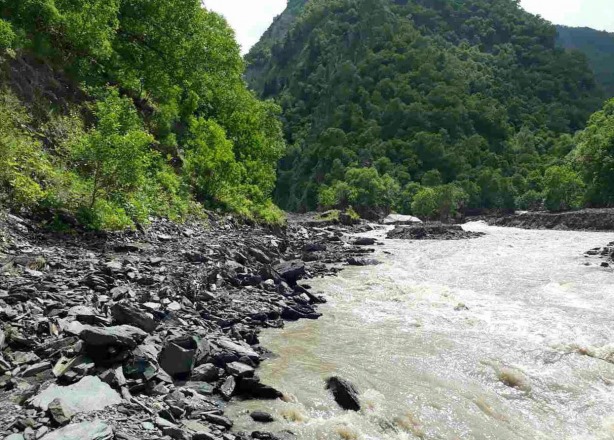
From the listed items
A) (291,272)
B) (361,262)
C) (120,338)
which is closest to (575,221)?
(361,262)

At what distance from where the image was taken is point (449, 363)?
12891 mm

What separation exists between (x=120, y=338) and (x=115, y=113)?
14.7m

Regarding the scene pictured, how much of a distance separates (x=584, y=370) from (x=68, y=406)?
13.4m

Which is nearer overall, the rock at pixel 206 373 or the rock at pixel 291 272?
the rock at pixel 206 373

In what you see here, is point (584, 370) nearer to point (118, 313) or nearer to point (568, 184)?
point (118, 313)

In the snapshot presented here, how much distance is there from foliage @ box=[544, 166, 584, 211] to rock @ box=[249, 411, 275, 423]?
120766 mm

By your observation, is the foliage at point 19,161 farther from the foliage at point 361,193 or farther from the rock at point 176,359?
the foliage at point 361,193

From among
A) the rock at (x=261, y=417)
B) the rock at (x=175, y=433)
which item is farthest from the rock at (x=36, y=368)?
the rock at (x=261, y=417)

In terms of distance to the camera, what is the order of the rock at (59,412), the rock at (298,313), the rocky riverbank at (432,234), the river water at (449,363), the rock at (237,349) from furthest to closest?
the rocky riverbank at (432,234) < the rock at (298,313) < the rock at (237,349) < the river water at (449,363) < the rock at (59,412)

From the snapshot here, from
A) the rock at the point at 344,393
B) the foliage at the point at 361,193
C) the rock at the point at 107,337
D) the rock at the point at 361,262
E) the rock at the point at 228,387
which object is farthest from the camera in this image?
the foliage at the point at 361,193

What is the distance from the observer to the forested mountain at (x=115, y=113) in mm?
18672

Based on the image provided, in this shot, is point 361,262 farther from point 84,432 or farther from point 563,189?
point 563,189

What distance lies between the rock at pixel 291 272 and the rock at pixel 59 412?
15423mm

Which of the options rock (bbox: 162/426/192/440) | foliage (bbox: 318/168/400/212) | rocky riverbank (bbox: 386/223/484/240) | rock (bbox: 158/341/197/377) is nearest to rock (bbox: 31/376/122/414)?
rock (bbox: 162/426/192/440)
